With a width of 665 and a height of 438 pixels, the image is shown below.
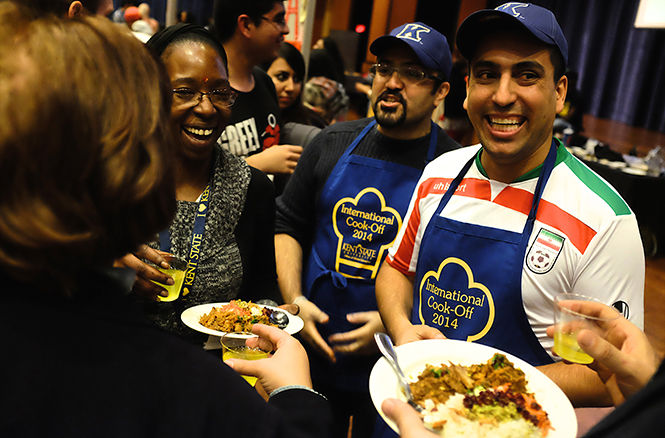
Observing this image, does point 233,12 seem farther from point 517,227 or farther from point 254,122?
point 517,227

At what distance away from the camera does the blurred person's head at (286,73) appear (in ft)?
11.8

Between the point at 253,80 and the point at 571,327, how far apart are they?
205cm

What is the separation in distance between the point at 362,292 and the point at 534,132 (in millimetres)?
910

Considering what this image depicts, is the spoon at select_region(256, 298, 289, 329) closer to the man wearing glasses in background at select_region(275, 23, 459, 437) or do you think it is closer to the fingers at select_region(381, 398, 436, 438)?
the man wearing glasses in background at select_region(275, 23, 459, 437)

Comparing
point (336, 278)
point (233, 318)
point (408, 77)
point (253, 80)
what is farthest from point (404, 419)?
point (253, 80)

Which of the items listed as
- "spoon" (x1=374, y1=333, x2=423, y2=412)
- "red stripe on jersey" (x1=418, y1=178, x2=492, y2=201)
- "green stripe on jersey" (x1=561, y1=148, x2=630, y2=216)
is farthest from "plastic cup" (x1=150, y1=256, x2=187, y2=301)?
"green stripe on jersey" (x1=561, y1=148, x2=630, y2=216)

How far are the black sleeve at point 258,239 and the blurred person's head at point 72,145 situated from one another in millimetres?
1058

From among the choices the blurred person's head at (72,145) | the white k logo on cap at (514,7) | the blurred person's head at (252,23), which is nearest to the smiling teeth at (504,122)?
the white k logo on cap at (514,7)

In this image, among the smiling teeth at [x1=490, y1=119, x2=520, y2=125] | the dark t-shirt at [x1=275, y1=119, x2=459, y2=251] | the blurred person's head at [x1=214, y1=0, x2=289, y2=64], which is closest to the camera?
the smiling teeth at [x1=490, y1=119, x2=520, y2=125]

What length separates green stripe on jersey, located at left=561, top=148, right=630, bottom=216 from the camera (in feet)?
4.73

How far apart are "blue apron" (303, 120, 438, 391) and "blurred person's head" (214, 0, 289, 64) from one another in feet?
2.94

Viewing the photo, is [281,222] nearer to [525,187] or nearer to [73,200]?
[525,187]

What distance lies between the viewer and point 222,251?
1754 mm

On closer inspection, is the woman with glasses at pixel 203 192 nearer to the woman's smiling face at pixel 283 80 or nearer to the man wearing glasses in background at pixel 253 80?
the man wearing glasses in background at pixel 253 80
